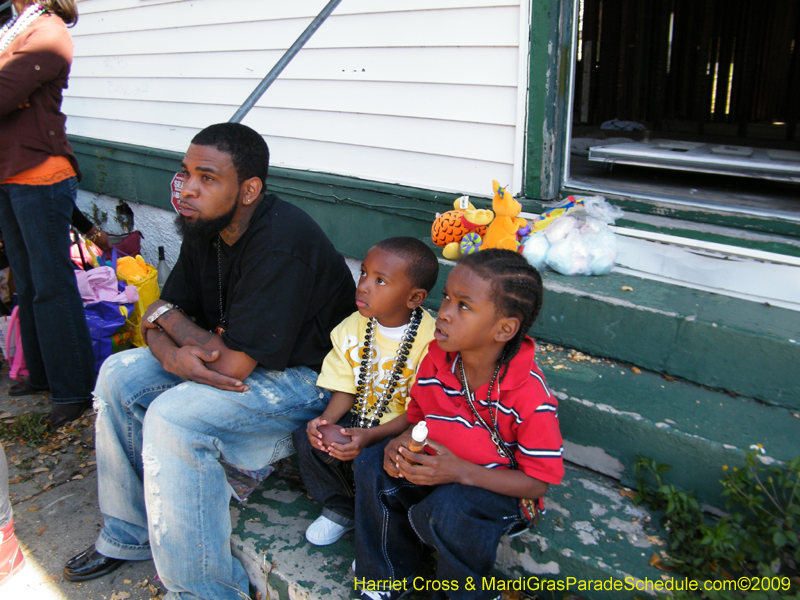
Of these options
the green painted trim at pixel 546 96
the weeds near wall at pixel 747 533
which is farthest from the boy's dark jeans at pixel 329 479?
the green painted trim at pixel 546 96

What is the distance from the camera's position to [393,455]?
1720mm

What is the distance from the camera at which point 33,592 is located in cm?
216

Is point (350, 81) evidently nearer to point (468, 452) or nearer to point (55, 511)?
point (468, 452)

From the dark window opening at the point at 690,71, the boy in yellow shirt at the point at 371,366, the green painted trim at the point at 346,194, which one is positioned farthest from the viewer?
the dark window opening at the point at 690,71

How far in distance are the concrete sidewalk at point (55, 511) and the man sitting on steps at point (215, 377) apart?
8 cm

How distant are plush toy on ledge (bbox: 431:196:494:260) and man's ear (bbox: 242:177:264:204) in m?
1.07

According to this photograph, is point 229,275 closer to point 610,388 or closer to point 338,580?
point 338,580

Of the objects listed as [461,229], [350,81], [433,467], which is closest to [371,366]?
[433,467]

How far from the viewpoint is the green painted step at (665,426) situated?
6.24 ft

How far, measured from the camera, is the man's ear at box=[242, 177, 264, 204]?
2.12 m

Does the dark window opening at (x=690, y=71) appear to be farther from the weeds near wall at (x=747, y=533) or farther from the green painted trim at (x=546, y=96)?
the weeds near wall at (x=747, y=533)

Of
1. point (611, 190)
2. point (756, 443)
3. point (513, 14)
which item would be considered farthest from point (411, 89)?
point (756, 443)

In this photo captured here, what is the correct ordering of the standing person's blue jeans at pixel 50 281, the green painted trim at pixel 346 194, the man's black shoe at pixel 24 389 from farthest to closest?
the man's black shoe at pixel 24 389
the standing person's blue jeans at pixel 50 281
the green painted trim at pixel 346 194

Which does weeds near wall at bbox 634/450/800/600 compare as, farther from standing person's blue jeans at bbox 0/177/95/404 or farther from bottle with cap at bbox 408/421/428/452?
standing person's blue jeans at bbox 0/177/95/404
